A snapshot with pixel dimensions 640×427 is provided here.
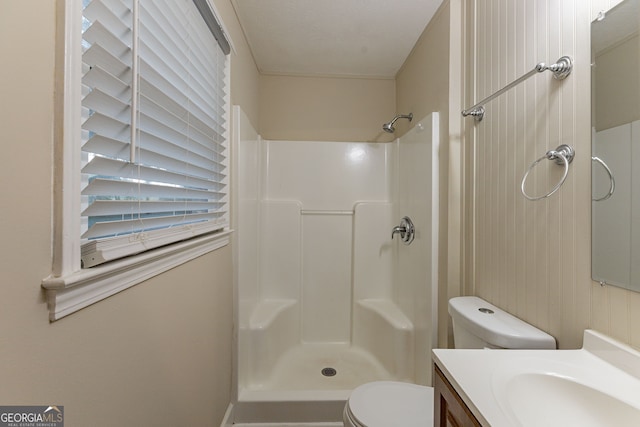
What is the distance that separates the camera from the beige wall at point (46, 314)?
1.47ft

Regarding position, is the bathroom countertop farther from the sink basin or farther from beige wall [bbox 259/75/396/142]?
beige wall [bbox 259/75/396/142]

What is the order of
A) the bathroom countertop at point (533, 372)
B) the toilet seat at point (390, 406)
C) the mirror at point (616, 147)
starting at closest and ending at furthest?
1. the bathroom countertop at point (533, 372)
2. the mirror at point (616, 147)
3. the toilet seat at point (390, 406)

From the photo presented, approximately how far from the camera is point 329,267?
2.46 metres

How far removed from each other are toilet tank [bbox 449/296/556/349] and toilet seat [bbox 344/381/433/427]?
0.95ft

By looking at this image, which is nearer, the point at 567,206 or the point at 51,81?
the point at 51,81

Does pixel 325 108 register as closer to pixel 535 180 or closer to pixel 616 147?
pixel 535 180

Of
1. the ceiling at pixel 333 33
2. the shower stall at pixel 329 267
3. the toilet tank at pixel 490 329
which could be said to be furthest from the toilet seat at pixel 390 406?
the ceiling at pixel 333 33

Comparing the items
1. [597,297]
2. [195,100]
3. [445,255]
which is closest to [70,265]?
[195,100]

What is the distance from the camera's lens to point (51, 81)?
52 centimetres

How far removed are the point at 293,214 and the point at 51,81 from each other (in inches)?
76.4

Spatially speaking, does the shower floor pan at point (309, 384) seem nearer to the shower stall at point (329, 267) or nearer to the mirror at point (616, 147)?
the shower stall at point (329, 267)

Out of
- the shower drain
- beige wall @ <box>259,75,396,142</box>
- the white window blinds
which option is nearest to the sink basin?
the white window blinds

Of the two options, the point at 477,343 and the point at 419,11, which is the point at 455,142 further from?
the point at 477,343

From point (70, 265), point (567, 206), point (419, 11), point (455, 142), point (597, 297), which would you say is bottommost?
point (597, 297)
